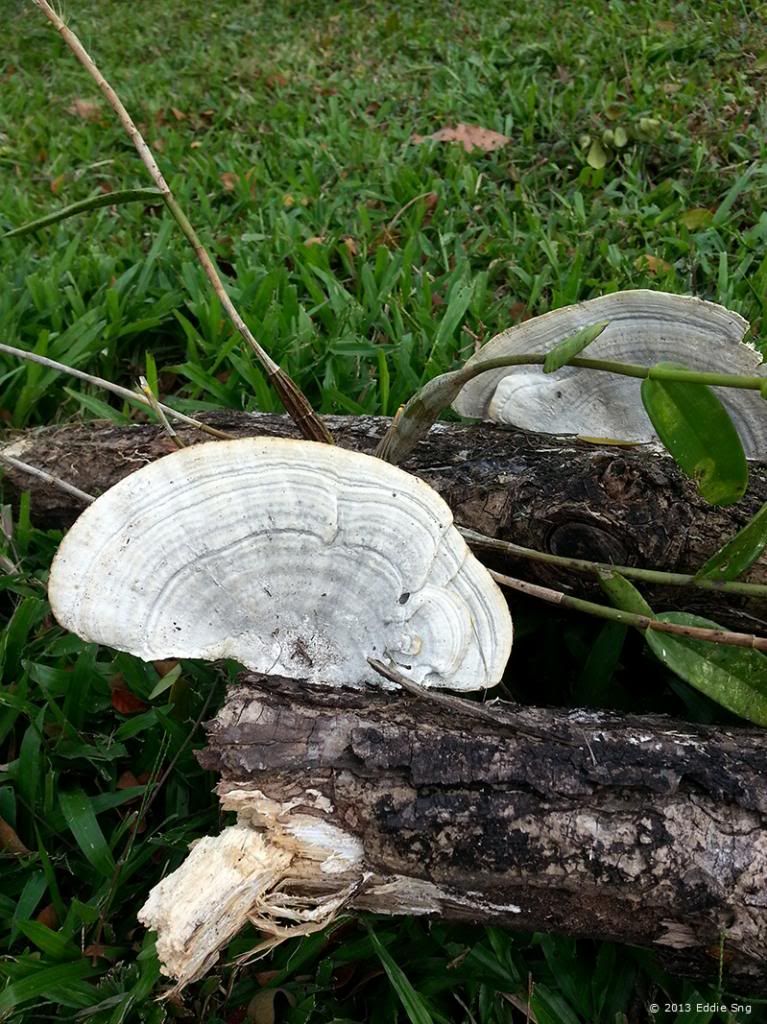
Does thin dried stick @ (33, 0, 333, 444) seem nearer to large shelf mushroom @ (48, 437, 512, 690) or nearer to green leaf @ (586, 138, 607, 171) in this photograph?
large shelf mushroom @ (48, 437, 512, 690)

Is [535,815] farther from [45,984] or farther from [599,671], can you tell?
[45,984]

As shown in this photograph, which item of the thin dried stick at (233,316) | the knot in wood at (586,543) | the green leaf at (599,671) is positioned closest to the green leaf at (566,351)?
the knot in wood at (586,543)

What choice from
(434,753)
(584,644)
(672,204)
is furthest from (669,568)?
(672,204)

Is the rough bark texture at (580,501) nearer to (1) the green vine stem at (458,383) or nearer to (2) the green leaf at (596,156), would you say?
(1) the green vine stem at (458,383)

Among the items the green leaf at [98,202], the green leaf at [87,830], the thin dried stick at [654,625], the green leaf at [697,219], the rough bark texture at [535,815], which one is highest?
the green leaf at [98,202]

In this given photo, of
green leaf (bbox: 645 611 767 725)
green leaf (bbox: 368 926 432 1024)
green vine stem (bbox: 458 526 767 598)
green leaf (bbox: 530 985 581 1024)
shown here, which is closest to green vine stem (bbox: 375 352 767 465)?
green vine stem (bbox: 458 526 767 598)

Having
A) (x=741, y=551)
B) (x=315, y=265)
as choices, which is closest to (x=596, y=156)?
(x=315, y=265)

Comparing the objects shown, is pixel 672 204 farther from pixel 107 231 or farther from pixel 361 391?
pixel 107 231
